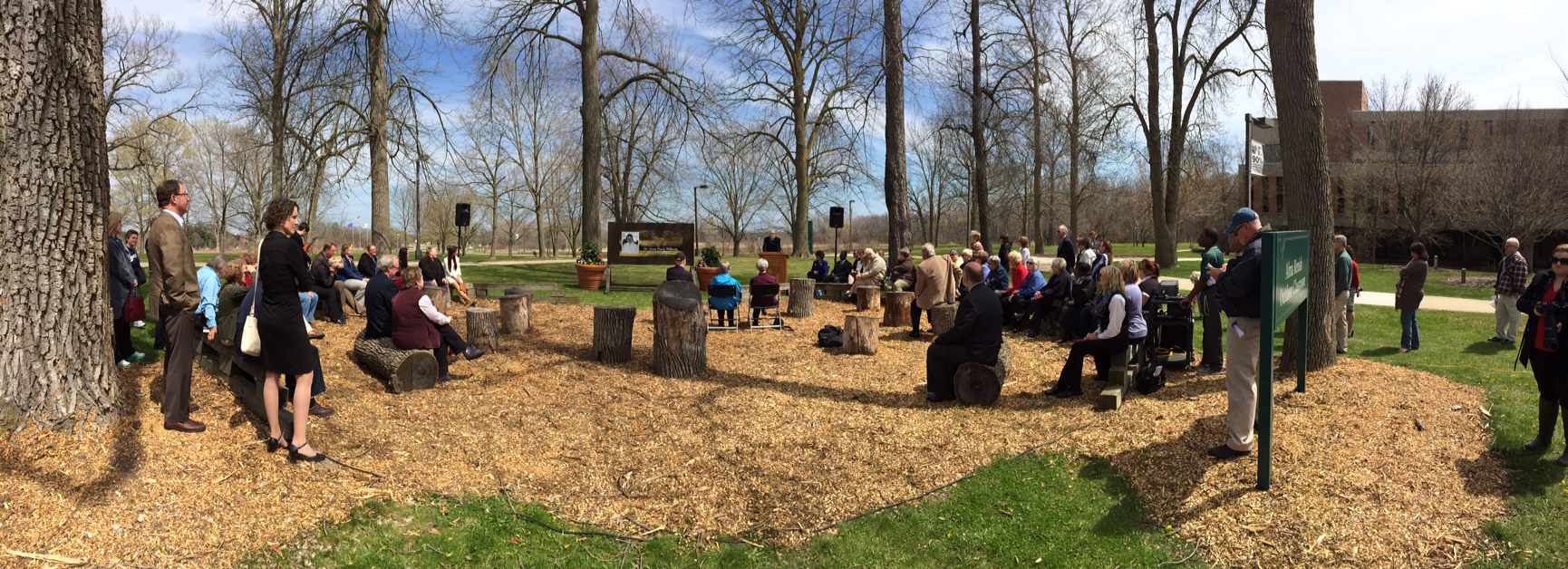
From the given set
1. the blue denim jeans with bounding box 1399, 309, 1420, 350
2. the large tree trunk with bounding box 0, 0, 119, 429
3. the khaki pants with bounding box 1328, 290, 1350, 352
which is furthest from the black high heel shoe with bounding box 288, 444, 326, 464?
the blue denim jeans with bounding box 1399, 309, 1420, 350

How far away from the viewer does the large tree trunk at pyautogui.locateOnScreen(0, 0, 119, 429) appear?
4.36 metres

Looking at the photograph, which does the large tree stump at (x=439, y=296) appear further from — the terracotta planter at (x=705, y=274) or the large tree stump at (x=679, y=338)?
the terracotta planter at (x=705, y=274)

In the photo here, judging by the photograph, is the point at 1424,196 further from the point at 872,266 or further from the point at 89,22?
the point at 89,22

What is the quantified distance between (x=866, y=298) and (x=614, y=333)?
5.98 meters

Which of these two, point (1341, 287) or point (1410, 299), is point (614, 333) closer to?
point (1341, 287)

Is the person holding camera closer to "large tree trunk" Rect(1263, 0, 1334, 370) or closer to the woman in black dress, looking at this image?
"large tree trunk" Rect(1263, 0, 1334, 370)

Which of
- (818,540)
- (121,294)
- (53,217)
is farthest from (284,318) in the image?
(121,294)

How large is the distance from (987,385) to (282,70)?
13141 millimetres

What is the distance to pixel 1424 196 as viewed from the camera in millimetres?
30078

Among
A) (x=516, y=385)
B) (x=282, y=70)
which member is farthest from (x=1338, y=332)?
(x=282, y=70)

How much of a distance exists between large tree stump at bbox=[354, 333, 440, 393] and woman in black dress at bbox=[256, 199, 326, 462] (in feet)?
6.91

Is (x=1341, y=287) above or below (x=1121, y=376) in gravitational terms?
above

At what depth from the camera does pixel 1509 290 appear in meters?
9.75

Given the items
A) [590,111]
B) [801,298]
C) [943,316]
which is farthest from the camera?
[590,111]
